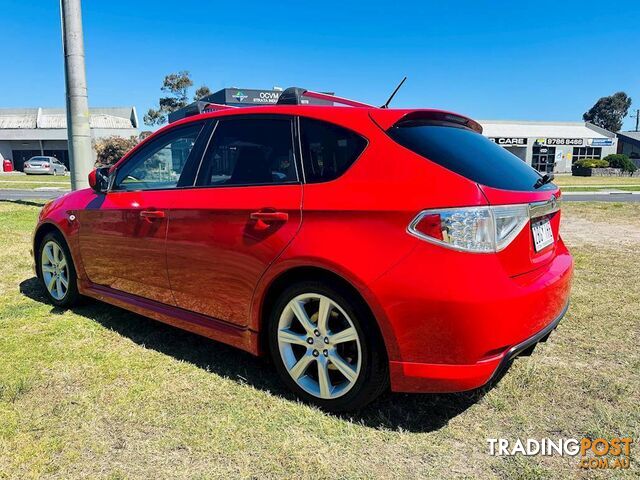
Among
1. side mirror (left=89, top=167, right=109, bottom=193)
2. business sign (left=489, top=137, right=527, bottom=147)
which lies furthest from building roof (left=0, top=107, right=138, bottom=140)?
side mirror (left=89, top=167, right=109, bottom=193)

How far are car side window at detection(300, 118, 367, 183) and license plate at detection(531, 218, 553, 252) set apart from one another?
1.02 m

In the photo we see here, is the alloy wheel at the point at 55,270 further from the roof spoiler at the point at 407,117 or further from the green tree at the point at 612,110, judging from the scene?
the green tree at the point at 612,110

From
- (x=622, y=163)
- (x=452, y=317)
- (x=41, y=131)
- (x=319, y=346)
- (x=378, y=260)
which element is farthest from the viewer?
(x=41, y=131)

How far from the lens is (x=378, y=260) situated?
2342 mm

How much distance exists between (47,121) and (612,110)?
99391 millimetres

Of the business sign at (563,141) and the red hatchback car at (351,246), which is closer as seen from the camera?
the red hatchback car at (351,246)

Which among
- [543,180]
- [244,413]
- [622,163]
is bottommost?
[244,413]

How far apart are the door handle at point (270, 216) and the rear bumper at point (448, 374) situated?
3.20ft

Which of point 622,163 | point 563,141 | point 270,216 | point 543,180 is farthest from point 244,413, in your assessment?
point 563,141

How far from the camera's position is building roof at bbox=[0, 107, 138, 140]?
49938 mm

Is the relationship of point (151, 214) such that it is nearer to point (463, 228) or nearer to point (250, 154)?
point (250, 154)

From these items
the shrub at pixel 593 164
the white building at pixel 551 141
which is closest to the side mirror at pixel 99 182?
the shrub at pixel 593 164

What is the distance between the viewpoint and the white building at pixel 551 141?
51531mm

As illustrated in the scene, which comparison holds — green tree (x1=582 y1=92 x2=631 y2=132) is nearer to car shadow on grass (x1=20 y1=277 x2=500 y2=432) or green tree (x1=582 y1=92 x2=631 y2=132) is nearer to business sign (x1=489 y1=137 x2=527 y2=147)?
business sign (x1=489 y1=137 x2=527 y2=147)
